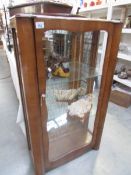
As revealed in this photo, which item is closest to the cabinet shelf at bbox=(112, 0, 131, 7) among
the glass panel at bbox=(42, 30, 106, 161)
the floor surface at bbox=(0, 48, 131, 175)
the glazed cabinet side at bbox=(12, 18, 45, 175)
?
the glass panel at bbox=(42, 30, 106, 161)

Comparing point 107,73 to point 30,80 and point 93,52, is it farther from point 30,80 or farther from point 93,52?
point 30,80

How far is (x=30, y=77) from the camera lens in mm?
780

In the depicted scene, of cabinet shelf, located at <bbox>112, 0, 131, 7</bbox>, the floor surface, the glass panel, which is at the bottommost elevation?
the floor surface

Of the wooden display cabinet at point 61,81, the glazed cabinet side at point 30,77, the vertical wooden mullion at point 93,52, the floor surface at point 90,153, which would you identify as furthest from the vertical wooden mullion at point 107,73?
the glazed cabinet side at point 30,77

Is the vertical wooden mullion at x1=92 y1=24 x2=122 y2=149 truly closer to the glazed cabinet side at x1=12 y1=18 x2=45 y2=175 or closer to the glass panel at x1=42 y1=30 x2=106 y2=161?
the glass panel at x1=42 y1=30 x2=106 y2=161

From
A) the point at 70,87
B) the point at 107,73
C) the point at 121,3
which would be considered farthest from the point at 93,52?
the point at 121,3

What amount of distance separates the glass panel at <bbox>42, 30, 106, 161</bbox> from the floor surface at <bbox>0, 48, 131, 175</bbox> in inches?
6.6

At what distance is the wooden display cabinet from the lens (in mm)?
723

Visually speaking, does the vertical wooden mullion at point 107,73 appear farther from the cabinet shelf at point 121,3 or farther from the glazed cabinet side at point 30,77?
the cabinet shelf at point 121,3

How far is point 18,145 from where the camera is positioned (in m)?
1.58

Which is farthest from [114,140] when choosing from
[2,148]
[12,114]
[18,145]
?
[12,114]

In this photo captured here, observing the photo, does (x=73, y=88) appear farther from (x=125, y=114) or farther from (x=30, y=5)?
(x=125, y=114)

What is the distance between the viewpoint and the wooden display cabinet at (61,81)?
0.72m

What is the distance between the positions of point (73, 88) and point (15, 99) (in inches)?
61.9
